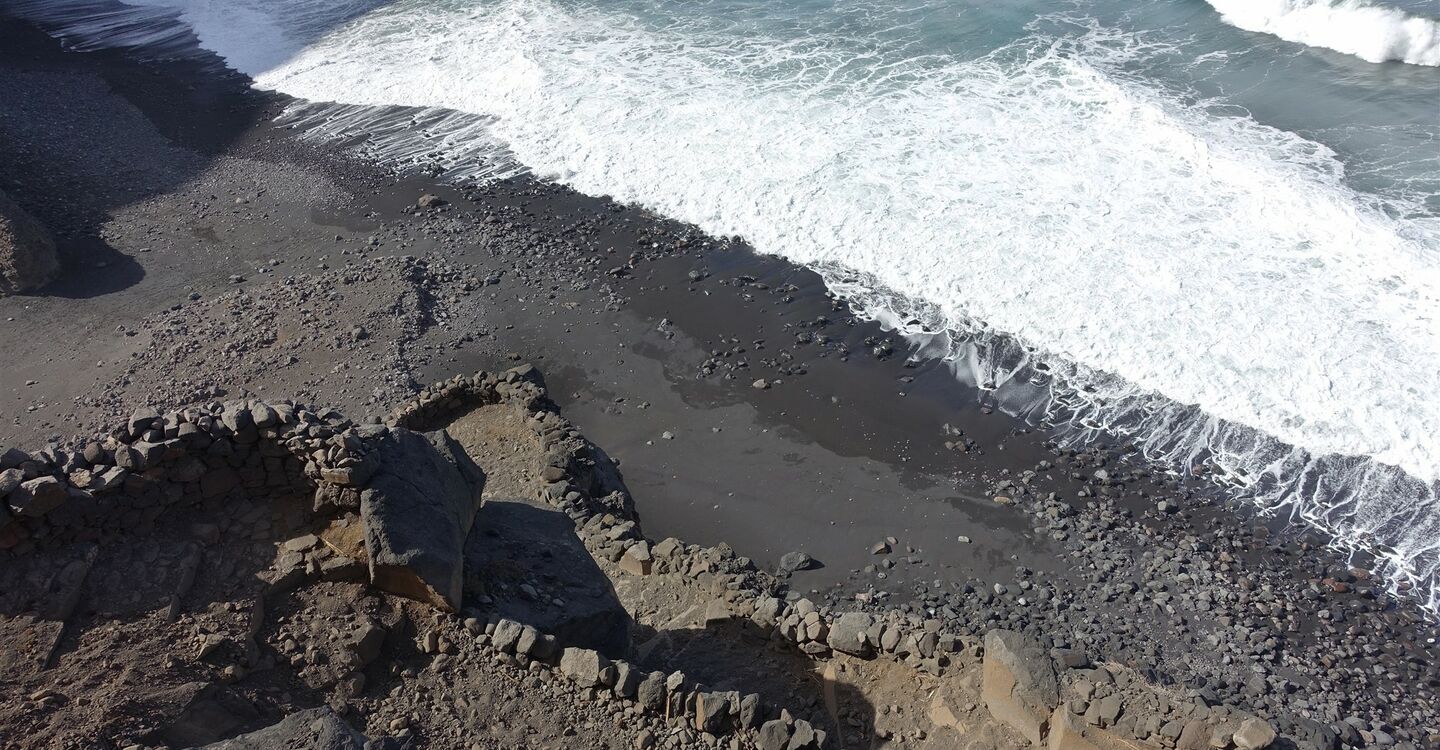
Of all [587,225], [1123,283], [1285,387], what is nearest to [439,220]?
[587,225]

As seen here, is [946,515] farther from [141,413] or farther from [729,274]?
[141,413]

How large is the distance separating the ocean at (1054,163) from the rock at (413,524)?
7567mm

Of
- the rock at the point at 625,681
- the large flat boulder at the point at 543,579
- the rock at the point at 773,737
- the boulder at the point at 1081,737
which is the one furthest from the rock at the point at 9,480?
the boulder at the point at 1081,737

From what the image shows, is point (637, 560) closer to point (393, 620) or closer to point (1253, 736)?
point (393, 620)

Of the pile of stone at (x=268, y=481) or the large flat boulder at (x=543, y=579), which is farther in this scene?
the large flat boulder at (x=543, y=579)

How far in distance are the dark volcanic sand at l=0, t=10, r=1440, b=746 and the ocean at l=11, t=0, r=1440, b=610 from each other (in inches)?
37.2

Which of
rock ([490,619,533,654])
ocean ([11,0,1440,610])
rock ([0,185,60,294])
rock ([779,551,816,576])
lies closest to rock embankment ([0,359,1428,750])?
rock ([490,619,533,654])

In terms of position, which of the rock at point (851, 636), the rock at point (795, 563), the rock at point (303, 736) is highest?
the rock at point (303, 736)

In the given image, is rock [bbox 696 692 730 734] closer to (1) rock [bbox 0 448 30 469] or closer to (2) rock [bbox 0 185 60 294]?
(1) rock [bbox 0 448 30 469]

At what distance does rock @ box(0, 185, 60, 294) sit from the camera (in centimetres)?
1451

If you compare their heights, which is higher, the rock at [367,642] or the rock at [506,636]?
the rock at [367,642]

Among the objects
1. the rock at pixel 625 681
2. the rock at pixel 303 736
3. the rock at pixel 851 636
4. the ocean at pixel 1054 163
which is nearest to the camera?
the rock at pixel 303 736

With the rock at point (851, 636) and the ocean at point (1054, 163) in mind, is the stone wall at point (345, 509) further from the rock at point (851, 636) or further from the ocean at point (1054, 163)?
the ocean at point (1054, 163)

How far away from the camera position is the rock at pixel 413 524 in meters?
7.17
